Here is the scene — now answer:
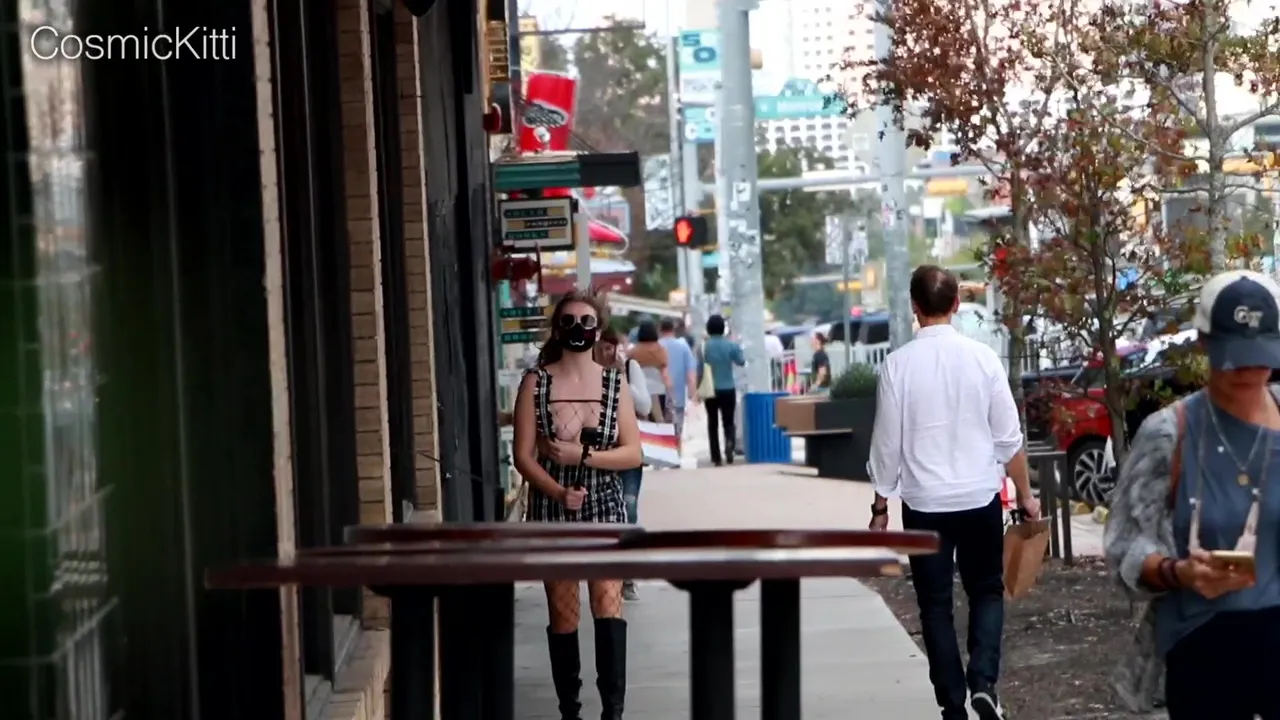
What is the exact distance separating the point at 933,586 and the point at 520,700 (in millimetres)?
2446

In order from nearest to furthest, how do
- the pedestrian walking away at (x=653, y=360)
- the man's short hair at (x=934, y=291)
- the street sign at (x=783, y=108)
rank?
the man's short hair at (x=934, y=291), the pedestrian walking away at (x=653, y=360), the street sign at (x=783, y=108)

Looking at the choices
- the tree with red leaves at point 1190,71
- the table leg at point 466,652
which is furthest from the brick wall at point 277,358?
the tree with red leaves at point 1190,71

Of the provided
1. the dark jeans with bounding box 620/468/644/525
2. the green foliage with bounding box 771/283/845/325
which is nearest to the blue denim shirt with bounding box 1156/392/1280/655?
the dark jeans with bounding box 620/468/644/525

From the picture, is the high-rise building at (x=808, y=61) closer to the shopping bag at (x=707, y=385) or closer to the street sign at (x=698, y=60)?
the street sign at (x=698, y=60)

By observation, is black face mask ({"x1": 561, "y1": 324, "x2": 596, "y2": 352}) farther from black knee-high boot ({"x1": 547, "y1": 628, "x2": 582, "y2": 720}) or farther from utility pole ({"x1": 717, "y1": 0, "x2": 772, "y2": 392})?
utility pole ({"x1": 717, "y1": 0, "x2": 772, "y2": 392})

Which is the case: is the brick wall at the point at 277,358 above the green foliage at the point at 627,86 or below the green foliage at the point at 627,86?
below

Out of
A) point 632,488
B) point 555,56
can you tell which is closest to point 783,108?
point 632,488

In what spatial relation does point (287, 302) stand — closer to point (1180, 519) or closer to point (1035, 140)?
point (1180, 519)

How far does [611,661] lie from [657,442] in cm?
731

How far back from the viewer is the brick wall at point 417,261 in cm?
996

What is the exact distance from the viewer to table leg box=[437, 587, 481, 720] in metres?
4.19

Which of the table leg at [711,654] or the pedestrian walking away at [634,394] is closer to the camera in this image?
the table leg at [711,654]

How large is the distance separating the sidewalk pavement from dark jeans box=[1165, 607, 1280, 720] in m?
4.24

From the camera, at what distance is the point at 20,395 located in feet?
11.4
